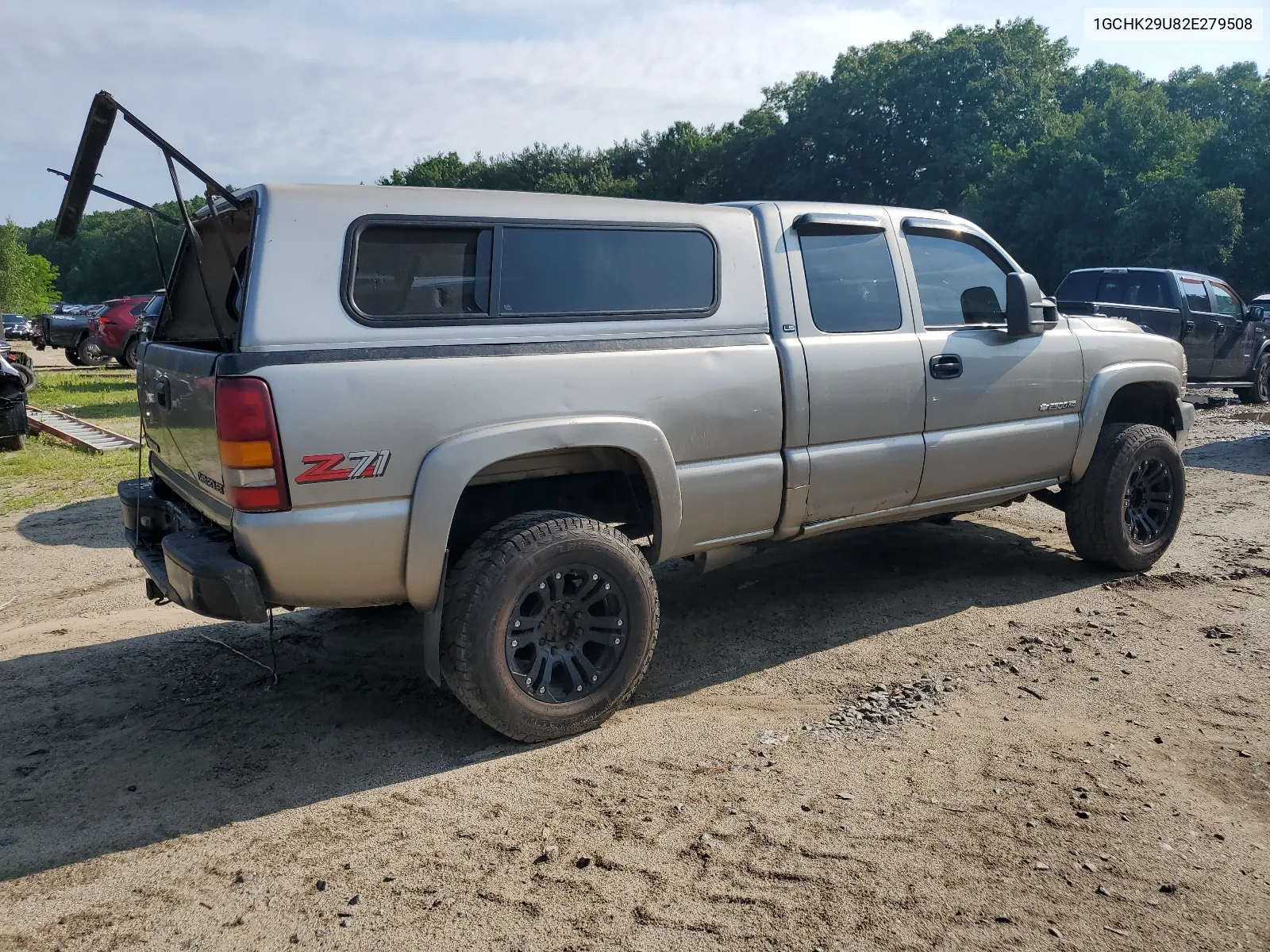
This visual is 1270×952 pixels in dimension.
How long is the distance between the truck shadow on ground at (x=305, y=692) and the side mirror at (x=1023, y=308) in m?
1.40

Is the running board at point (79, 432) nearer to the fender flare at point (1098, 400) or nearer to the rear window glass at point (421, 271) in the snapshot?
the rear window glass at point (421, 271)

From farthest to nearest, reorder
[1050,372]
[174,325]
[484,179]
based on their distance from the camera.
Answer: [484,179] < [1050,372] < [174,325]

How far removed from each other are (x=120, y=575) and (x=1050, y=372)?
5.40 m

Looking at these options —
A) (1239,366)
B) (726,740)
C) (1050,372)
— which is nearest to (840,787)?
(726,740)

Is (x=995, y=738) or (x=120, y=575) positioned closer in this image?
(x=995, y=738)

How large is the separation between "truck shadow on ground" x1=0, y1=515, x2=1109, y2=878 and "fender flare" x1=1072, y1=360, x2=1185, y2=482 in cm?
70

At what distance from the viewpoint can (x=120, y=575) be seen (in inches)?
242

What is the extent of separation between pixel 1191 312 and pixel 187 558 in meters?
13.2

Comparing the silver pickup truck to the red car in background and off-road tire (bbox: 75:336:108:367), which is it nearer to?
the red car in background

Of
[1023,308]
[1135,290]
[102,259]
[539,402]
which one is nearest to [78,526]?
[539,402]

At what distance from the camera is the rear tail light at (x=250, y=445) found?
3184 mm

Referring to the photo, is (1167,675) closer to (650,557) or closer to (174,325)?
(650,557)

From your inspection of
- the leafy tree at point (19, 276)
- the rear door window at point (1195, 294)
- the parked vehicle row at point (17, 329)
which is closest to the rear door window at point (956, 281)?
the rear door window at point (1195, 294)

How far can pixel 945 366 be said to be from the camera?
4844 millimetres
